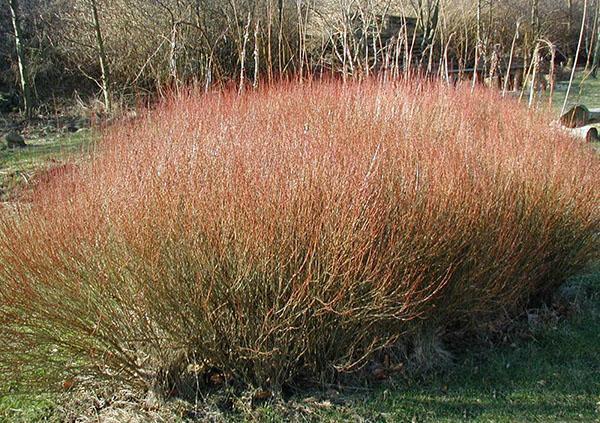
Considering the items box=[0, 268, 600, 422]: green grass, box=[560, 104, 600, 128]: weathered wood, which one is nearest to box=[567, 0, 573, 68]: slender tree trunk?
box=[560, 104, 600, 128]: weathered wood

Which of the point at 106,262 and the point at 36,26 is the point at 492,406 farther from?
the point at 36,26

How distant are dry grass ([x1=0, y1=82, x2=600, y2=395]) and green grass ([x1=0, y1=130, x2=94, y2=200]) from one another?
324 cm

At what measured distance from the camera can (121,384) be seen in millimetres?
2896

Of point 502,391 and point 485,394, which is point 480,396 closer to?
point 485,394

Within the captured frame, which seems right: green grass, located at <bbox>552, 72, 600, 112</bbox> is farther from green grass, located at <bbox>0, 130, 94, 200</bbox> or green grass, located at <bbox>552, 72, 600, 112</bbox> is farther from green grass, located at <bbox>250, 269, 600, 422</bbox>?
green grass, located at <bbox>0, 130, 94, 200</bbox>

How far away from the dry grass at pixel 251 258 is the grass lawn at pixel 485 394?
0.19 metres

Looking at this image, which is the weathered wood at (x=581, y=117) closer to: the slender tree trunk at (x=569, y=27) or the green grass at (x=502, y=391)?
the green grass at (x=502, y=391)

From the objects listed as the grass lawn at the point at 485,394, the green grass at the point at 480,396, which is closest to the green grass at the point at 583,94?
the grass lawn at the point at 485,394

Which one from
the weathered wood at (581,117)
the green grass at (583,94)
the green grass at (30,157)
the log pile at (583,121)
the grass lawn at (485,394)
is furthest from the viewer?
the green grass at (583,94)

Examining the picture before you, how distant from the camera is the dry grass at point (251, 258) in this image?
8.64 feet

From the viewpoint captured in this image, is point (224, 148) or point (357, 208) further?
point (224, 148)

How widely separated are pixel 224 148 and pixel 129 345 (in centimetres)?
118

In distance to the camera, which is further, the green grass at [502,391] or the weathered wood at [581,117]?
the weathered wood at [581,117]

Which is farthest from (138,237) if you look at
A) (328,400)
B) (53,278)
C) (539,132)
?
(539,132)
